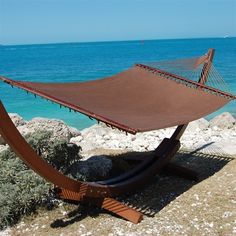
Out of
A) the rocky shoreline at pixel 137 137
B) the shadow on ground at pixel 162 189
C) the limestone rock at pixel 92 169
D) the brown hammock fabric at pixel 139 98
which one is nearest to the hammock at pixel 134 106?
the brown hammock fabric at pixel 139 98

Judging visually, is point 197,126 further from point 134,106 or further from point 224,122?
point 134,106

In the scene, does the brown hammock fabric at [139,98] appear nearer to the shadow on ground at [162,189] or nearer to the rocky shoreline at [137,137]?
the shadow on ground at [162,189]

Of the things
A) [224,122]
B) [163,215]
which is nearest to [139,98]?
[163,215]

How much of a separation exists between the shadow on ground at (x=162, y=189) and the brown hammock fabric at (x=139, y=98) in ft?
3.64

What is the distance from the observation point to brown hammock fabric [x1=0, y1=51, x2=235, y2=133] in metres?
4.56

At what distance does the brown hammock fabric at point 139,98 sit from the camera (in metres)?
4.56

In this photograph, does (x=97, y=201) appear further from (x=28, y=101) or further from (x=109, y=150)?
(x=28, y=101)

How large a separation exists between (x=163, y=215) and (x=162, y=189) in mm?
871

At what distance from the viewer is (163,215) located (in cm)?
523

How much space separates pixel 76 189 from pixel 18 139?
1140 mm

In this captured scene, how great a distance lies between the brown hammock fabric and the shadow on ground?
111 centimetres

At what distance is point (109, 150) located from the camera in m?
8.13

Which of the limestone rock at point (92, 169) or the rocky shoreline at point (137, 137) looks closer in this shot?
the limestone rock at point (92, 169)

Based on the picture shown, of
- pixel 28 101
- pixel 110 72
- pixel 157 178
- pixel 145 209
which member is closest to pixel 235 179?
pixel 157 178
